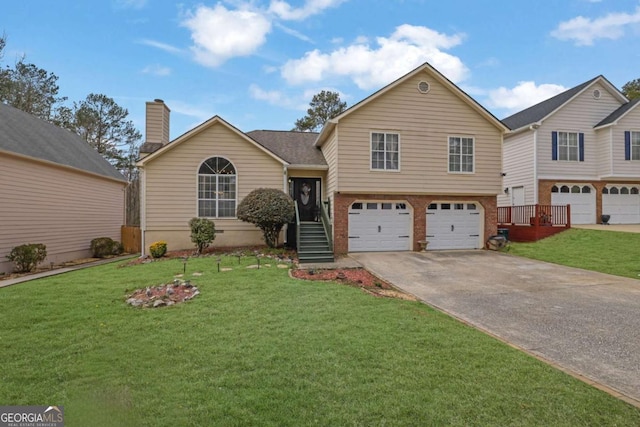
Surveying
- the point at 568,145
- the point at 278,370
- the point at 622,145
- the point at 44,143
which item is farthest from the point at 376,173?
the point at 44,143

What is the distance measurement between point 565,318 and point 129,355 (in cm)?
690

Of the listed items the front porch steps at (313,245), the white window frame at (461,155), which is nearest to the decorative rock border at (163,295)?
the front porch steps at (313,245)

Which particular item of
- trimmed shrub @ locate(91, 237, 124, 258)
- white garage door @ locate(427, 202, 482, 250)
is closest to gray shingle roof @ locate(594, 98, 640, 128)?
white garage door @ locate(427, 202, 482, 250)

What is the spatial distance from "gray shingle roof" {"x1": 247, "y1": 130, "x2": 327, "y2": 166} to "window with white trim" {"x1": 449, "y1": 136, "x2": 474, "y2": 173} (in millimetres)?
5409

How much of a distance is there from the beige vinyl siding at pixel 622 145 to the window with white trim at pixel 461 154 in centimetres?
941

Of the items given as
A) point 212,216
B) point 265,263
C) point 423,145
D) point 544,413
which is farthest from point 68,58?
point 544,413

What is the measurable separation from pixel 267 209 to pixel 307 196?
3868 millimetres

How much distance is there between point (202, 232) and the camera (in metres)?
12.9

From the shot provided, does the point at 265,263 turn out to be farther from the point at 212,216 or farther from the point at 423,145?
the point at 423,145

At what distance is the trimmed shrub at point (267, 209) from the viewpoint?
12578mm

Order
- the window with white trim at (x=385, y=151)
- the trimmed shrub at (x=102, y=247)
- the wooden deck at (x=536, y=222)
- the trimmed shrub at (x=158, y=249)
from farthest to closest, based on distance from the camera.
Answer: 1. the trimmed shrub at (x=102, y=247)
2. the wooden deck at (x=536, y=222)
3. the window with white trim at (x=385, y=151)
4. the trimmed shrub at (x=158, y=249)

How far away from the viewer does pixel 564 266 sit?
37.0ft

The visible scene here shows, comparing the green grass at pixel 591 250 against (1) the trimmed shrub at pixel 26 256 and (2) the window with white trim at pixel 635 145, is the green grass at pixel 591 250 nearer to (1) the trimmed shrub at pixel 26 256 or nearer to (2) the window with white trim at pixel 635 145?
(2) the window with white trim at pixel 635 145
